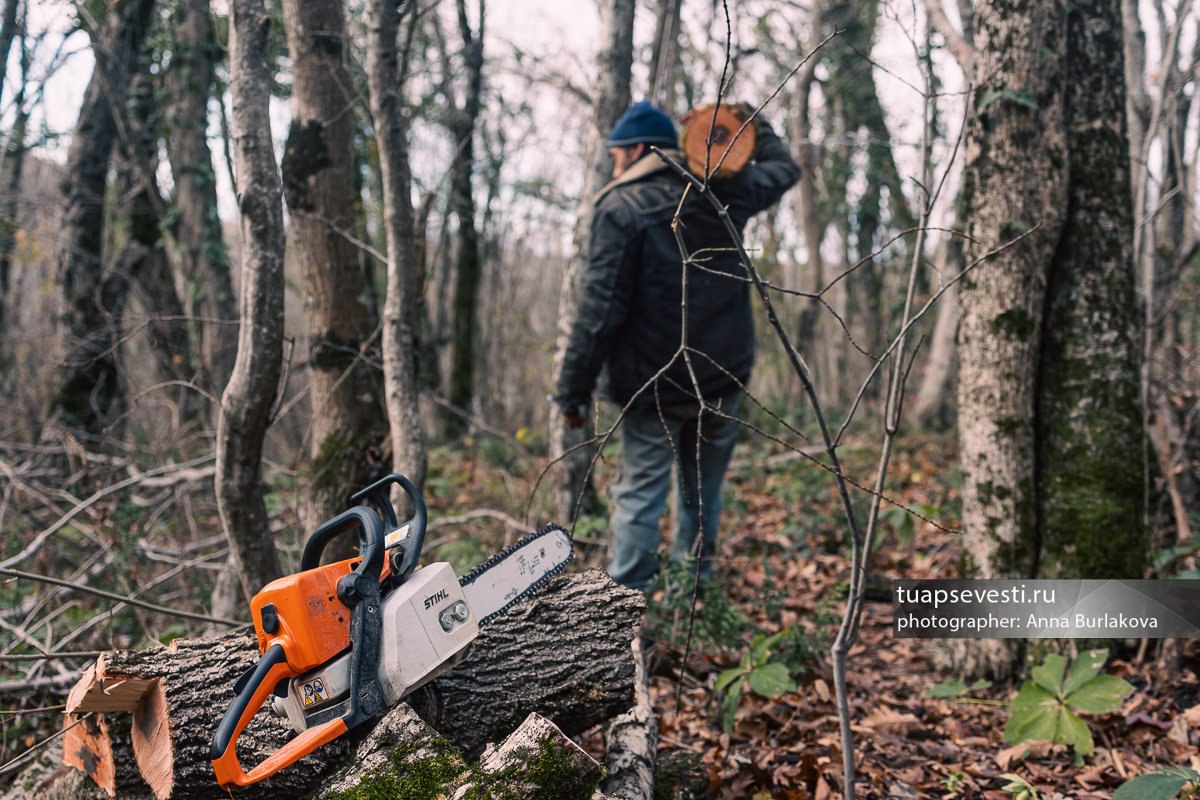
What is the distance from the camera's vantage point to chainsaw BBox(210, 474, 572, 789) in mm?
1995

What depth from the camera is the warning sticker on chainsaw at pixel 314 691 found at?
6.73 feet

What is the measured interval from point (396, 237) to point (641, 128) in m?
1.29

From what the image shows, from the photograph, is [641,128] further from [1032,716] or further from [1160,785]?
[1160,785]

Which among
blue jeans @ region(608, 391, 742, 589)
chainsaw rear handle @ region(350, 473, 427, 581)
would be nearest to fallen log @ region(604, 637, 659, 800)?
chainsaw rear handle @ region(350, 473, 427, 581)

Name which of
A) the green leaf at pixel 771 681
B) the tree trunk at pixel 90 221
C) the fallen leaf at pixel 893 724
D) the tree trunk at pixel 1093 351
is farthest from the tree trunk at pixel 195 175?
the tree trunk at pixel 1093 351

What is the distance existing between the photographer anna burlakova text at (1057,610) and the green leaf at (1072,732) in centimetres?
43

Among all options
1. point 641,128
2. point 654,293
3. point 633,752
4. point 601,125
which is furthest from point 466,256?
point 633,752

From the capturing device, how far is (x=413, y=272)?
3576 millimetres

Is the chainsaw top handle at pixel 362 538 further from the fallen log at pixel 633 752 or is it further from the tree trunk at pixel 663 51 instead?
the tree trunk at pixel 663 51

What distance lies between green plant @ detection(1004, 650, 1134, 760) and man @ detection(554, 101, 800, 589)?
1410mm

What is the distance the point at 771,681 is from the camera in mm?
2834

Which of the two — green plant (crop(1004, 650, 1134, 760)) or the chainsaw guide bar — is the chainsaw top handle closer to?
the chainsaw guide bar

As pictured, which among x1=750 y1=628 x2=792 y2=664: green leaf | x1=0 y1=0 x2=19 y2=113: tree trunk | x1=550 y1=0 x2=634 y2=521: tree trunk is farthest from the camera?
x1=0 y1=0 x2=19 y2=113: tree trunk

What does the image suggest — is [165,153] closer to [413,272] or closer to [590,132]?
[590,132]
